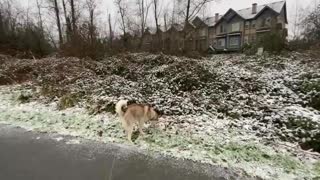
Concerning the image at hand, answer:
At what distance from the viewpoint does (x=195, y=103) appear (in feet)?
22.1

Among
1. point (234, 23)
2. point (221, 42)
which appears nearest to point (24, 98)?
point (234, 23)

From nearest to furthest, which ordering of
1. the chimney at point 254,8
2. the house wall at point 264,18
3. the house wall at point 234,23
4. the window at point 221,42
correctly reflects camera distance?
the house wall at point 264,18 < the chimney at point 254,8 < the house wall at point 234,23 < the window at point 221,42

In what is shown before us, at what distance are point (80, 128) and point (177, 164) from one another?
274cm

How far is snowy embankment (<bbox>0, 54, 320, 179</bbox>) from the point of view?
4.17 m

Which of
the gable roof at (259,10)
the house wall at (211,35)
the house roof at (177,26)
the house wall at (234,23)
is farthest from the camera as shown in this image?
the house wall at (211,35)

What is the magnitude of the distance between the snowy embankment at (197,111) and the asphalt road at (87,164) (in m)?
0.31

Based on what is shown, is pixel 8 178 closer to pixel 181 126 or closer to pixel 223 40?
pixel 181 126

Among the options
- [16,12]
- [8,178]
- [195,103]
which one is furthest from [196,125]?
[16,12]

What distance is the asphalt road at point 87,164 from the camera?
3580 mm

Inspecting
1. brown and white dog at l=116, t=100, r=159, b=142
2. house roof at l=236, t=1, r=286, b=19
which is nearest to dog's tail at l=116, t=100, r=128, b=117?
brown and white dog at l=116, t=100, r=159, b=142

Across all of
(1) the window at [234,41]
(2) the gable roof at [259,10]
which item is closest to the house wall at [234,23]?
(2) the gable roof at [259,10]

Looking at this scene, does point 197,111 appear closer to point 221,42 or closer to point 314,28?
point 314,28

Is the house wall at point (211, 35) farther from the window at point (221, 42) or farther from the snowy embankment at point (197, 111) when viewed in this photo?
the snowy embankment at point (197, 111)

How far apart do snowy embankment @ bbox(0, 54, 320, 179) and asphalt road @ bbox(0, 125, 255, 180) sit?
0.31 metres
